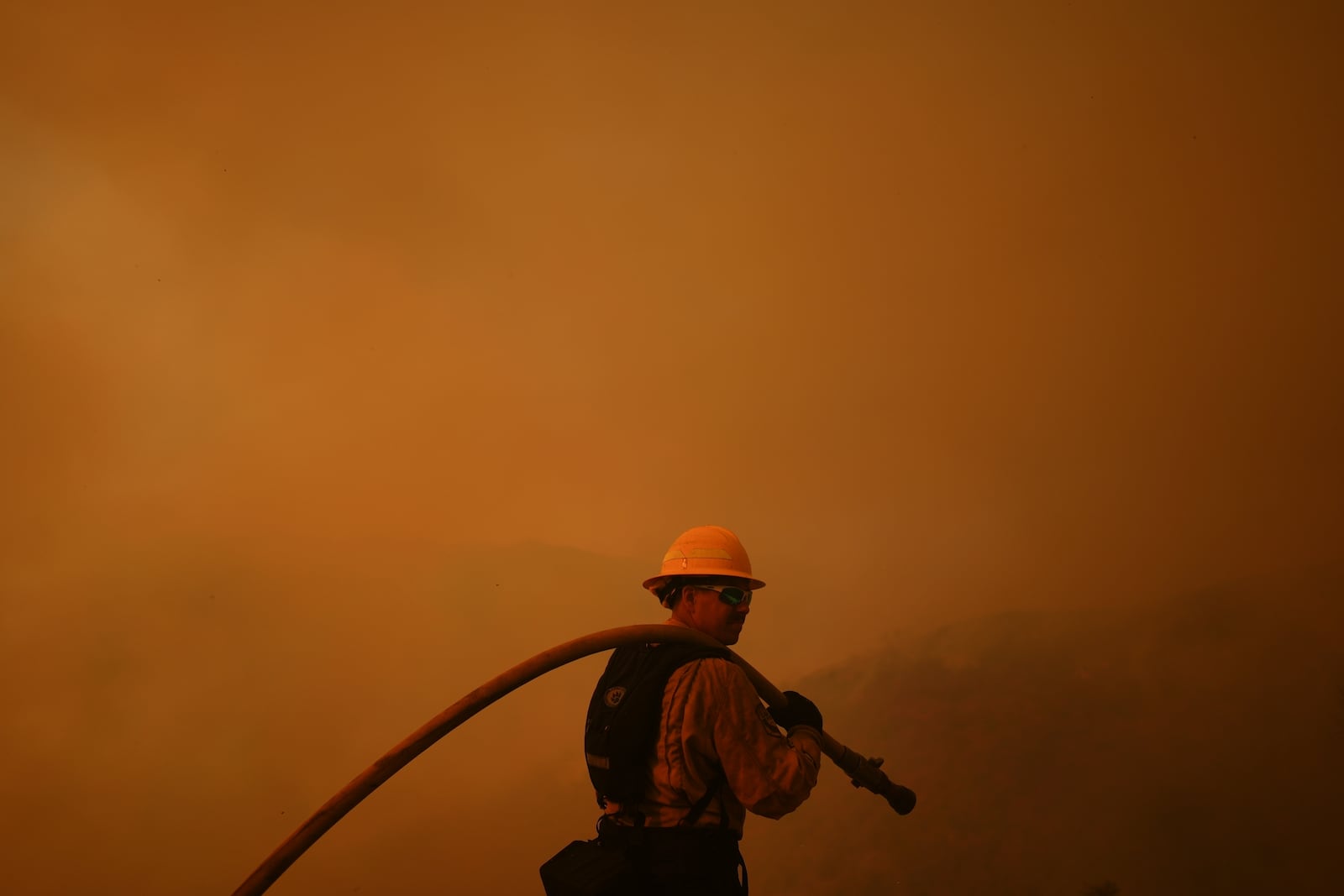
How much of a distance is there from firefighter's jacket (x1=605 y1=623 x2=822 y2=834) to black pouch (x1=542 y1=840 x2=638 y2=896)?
88 mm

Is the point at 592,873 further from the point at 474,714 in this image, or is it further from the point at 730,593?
the point at 730,593

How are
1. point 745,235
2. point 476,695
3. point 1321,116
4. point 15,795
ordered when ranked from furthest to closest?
point 745,235 → point 1321,116 → point 15,795 → point 476,695

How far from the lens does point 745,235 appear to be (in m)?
3.57

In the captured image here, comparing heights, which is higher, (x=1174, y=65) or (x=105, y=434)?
(x=1174, y=65)

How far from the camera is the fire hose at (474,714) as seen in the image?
1867 mm

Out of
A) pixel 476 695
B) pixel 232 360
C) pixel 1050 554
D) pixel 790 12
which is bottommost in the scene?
pixel 1050 554

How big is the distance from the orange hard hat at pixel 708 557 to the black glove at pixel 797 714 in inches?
14.3

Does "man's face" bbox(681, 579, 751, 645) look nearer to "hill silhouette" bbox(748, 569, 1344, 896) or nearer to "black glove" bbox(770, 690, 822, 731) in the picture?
"black glove" bbox(770, 690, 822, 731)

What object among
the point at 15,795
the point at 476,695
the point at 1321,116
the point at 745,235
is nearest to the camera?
the point at 476,695

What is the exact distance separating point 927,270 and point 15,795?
4.04m

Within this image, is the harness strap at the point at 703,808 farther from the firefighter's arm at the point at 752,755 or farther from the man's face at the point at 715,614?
the man's face at the point at 715,614

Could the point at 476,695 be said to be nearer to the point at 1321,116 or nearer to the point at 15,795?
the point at 15,795

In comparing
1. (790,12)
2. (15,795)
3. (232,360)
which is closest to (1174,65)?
(790,12)

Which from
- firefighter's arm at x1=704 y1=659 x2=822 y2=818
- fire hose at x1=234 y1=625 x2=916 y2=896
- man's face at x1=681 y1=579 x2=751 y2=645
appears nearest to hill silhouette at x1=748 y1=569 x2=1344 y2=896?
fire hose at x1=234 y1=625 x2=916 y2=896
